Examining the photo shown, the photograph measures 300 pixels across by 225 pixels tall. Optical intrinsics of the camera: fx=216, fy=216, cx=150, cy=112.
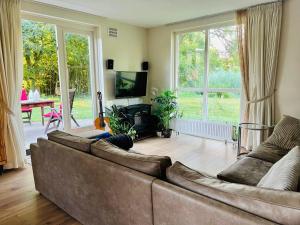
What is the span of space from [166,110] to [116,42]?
74.7 inches

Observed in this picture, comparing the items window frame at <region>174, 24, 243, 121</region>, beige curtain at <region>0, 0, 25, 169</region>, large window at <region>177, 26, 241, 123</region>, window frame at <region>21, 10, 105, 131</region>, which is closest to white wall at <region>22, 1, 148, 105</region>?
window frame at <region>21, 10, 105, 131</region>

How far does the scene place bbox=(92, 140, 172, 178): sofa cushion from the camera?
1.40m

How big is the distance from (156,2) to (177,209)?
3.33 m

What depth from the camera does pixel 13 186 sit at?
2752 millimetres

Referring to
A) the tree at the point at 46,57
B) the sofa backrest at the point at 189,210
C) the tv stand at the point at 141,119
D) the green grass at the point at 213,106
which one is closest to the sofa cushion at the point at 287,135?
the green grass at the point at 213,106

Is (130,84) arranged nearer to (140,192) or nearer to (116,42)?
(116,42)

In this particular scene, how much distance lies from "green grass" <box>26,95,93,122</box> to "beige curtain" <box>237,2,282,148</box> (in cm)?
313

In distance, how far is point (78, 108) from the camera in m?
4.41

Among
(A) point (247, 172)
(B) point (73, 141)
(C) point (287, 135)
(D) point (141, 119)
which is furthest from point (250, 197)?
(D) point (141, 119)

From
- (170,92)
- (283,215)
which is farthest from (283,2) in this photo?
(283,215)

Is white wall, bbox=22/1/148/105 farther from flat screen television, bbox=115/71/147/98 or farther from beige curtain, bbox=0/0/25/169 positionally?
beige curtain, bbox=0/0/25/169

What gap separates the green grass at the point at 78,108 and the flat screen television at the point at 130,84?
656 millimetres

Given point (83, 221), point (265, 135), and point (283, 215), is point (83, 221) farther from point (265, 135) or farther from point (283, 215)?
point (265, 135)

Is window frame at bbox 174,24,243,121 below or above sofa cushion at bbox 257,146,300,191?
above
